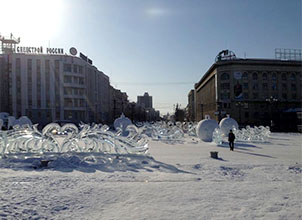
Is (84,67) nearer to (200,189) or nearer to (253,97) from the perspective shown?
(253,97)

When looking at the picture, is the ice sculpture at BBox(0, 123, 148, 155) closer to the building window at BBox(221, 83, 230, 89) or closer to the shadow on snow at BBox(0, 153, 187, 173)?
the shadow on snow at BBox(0, 153, 187, 173)

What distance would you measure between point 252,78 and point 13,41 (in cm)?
5784

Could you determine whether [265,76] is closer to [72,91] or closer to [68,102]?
[72,91]

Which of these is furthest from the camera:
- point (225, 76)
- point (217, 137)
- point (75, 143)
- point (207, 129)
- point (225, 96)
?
point (225, 76)

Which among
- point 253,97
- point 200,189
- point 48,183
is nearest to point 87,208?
point 48,183

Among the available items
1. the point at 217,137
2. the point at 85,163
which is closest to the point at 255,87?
the point at 217,137

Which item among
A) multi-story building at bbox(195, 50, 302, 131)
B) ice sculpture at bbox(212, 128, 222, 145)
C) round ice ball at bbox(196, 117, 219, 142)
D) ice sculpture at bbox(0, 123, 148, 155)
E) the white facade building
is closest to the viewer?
ice sculpture at bbox(0, 123, 148, 155)

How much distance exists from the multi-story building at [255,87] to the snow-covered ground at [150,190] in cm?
4459

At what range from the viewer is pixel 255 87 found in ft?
174

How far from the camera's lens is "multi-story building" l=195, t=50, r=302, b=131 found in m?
51.7

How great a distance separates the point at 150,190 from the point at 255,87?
5379 cm

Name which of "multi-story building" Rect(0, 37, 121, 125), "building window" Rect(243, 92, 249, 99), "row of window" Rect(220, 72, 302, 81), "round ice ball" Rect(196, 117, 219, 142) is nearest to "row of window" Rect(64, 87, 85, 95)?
"multi-story building" Rect(0, 37, 121, 125)

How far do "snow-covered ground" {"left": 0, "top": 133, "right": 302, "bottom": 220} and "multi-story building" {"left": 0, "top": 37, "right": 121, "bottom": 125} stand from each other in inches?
1633

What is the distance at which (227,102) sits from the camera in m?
52.2
